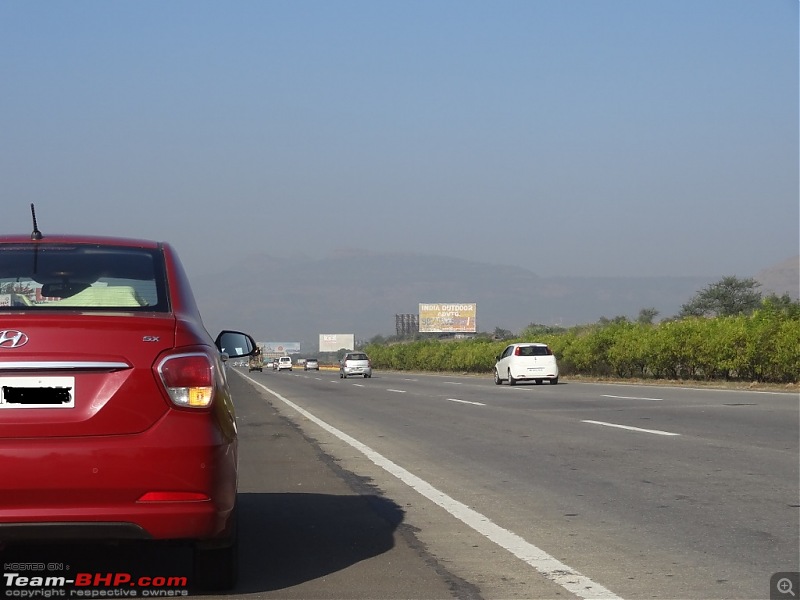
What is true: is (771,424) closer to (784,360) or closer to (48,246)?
(48,246)

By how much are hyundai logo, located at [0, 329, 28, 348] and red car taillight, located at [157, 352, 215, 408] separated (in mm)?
608

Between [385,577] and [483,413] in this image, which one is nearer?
[385,577]

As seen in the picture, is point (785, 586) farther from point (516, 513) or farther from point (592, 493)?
point (592, 493)

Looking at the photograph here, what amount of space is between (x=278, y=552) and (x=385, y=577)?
0.98m

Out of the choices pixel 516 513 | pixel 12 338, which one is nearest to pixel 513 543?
pixel 516 513

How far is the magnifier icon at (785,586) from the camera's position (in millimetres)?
5824

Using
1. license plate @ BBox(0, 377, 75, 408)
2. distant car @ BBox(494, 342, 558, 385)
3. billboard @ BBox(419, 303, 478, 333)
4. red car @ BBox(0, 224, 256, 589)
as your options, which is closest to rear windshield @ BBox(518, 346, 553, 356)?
distant car @ BBox(494, 342, 558, 385)

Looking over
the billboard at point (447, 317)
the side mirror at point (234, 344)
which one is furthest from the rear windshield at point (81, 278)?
the billboard at point (447, 317)

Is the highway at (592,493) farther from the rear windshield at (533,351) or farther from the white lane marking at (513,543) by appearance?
the rear windshield at (533,351)

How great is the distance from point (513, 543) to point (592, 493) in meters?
2.48

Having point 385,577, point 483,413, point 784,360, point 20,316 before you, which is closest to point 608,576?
point 385,577

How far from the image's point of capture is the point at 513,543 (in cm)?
723

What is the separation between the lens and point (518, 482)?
10367 mm

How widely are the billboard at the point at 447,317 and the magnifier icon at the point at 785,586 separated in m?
138
